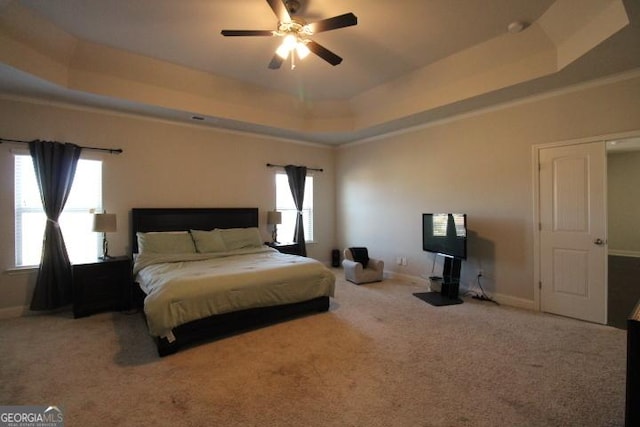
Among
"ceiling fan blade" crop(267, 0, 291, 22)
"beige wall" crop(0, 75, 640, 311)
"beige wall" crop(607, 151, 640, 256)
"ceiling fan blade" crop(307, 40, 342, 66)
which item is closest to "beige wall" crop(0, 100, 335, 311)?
"beige wall" crop(0, 75, 640, 311)

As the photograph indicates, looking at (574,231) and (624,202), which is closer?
(574,231)

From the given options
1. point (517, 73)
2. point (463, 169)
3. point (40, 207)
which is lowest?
point (40, 207)

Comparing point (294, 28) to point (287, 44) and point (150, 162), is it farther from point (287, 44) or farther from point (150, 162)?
point (150, 162)

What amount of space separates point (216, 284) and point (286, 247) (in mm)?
2438

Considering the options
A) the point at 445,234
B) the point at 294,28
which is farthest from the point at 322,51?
the point at 445,234

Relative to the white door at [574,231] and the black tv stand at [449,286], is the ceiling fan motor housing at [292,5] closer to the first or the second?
the white door at [574,231]

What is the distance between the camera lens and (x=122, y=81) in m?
3.80

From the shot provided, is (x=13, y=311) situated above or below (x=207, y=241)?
below

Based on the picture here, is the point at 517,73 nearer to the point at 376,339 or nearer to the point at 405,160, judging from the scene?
the point at 405,160

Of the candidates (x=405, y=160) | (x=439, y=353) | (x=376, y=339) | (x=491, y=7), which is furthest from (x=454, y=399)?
(x=405, y=160)

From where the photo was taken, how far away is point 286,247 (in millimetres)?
5352

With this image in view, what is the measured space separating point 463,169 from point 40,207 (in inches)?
229

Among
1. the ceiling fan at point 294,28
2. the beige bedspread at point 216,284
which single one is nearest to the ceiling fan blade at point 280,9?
the ceiling fan at point 294,28

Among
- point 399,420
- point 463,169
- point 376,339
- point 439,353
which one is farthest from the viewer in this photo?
point 463,169
